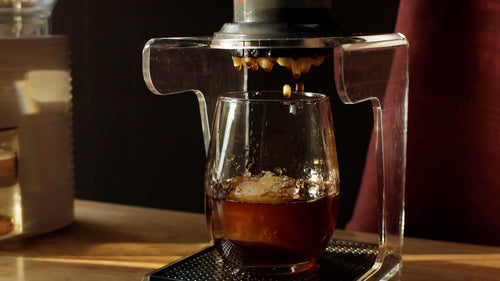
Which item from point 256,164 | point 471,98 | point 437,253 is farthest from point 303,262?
point 471,98

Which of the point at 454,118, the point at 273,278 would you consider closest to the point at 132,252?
the point at 273,278

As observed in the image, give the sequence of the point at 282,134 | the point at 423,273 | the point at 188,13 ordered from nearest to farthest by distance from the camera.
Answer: the point at 282,134 → the point at 423,273 → the point at 188,13

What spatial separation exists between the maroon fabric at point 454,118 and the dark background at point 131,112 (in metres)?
0.21

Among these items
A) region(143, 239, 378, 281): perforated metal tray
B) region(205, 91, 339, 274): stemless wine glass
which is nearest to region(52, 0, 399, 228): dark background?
region(143, 239, 378, 281): perforated metal tray

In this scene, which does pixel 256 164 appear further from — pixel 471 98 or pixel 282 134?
pixel 471 98

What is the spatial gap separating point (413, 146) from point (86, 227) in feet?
1.97

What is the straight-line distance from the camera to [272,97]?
2.88ft

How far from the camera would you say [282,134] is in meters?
0.79

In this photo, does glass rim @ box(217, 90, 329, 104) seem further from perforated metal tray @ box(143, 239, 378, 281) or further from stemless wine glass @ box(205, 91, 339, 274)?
perforated metal tray @ box(143, 239, 378, 281)

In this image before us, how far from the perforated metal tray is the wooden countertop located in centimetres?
8

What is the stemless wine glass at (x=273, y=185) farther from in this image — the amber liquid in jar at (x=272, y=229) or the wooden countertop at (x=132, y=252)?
the wooden countertop at (x=132, y=252)

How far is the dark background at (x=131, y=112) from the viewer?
155cm

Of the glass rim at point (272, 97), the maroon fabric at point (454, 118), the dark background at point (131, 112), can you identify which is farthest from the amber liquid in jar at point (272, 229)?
the dark background at point (131, 112)

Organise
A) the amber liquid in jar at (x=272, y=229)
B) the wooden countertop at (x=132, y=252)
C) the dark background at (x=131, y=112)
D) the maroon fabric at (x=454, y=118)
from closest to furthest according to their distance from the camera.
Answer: the amber liquid in jar at (x=272, y=229) → the wooden countertop at (x=132, y=252) → the maroon fabric at (x=454, y=118) → the dark background at (x=131, y=112)
